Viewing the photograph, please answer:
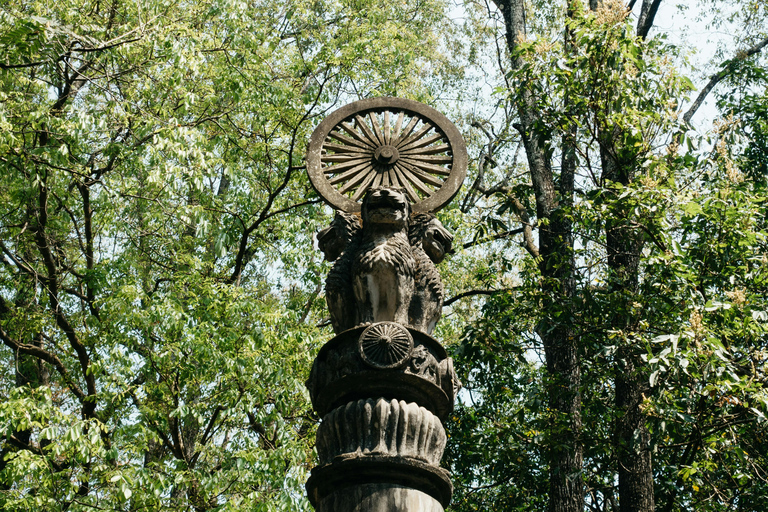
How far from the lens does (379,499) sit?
4.29 m

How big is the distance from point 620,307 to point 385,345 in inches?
136

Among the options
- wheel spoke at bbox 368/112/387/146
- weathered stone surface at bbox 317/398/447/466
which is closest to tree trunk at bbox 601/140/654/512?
wheel spoke at bbox 368/112/387/146

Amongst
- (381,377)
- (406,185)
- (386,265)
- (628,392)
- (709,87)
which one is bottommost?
(381,377)

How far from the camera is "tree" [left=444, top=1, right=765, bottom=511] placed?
679 cm

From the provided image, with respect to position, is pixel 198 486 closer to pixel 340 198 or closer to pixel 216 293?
pixel 216 293

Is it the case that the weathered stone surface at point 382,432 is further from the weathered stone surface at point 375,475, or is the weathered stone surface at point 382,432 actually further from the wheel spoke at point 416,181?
the wheel spoke at point 416,181

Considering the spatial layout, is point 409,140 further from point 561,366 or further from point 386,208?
point 561,366

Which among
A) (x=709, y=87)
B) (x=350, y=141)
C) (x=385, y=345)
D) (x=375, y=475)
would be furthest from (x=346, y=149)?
(x=709, y=87)

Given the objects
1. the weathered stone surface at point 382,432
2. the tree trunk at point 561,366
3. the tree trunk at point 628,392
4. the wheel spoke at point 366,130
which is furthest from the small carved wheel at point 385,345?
the tree trunk at point 561,366

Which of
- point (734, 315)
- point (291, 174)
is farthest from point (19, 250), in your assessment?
point (734, 315)

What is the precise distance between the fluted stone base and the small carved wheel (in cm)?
68

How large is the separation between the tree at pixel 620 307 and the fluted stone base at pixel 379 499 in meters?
2.44

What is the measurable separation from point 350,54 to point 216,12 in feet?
6.64

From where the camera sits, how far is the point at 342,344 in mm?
4938
